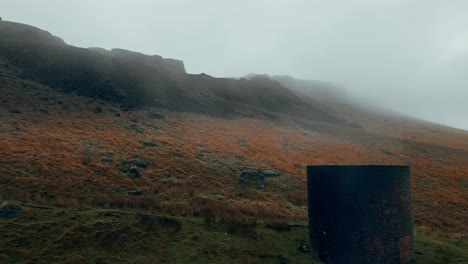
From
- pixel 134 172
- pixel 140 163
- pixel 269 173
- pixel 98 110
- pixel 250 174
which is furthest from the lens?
pixel 98 110

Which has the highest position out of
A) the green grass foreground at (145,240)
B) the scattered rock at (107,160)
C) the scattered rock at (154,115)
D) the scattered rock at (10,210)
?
the scattered rock at (154,115)

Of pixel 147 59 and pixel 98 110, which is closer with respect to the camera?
pixel 98 110

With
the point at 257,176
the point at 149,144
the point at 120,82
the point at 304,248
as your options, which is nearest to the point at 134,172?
the point at 149,144

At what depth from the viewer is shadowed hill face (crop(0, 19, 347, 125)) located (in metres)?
52.1

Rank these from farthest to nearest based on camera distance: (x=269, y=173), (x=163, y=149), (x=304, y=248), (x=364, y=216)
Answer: (x=163, y=149) < (x=269, y=173) < (x=304, y=248) < (x=364, y=216)

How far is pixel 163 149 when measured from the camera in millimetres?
34812

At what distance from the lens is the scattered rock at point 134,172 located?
26.8 metres

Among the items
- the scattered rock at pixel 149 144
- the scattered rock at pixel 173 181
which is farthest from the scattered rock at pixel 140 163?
the scattered rock at pixel 149 144

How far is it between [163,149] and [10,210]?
18.5 m

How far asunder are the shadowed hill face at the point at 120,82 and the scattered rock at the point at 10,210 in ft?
112

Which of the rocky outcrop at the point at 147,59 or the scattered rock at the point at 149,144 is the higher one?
the rocky outcrop at the point at 147,59

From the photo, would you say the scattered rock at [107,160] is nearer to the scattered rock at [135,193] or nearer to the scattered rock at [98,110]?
the scattered rock at [135,193]

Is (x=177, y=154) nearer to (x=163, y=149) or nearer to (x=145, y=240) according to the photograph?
(x=163, y=149)

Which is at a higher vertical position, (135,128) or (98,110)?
(98,110)
